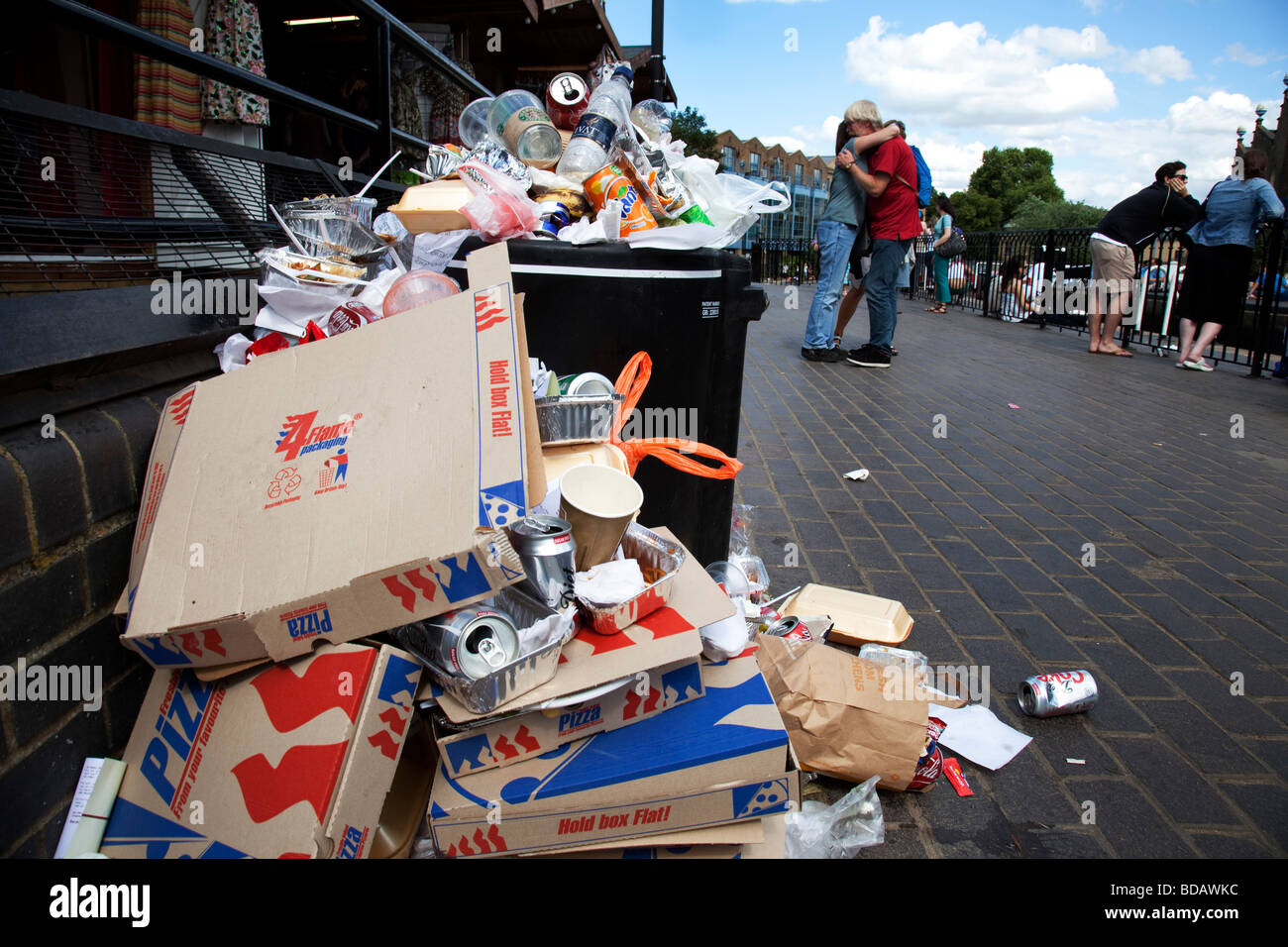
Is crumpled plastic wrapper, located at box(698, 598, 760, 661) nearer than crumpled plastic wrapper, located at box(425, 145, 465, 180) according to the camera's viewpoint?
Yes

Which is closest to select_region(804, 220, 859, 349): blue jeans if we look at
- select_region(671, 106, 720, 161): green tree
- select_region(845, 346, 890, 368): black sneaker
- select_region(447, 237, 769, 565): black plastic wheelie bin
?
select_region(845, 346, 890, 368): black sneaker

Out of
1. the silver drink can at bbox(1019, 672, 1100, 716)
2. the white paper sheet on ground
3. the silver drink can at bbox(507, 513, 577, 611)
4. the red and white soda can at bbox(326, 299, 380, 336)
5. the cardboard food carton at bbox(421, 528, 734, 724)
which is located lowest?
the white paper sheet on ground

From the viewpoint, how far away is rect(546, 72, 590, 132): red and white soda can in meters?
3.22

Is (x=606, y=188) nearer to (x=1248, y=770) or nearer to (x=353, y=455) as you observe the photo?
(x=353, y=455)

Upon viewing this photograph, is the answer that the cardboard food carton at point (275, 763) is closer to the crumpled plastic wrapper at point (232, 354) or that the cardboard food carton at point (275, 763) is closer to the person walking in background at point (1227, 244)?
the crumpled plastic wrapper at point (232, 354)

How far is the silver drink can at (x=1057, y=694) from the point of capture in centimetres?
237

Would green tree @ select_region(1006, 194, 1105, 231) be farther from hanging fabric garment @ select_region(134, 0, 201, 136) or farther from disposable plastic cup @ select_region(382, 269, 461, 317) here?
disposable plastic cup @ select_region(382, 269, 461, 317)

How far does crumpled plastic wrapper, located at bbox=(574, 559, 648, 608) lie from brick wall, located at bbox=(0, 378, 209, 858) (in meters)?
0.94

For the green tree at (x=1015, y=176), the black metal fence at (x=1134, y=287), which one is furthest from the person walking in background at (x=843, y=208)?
the green tree at (x=1015, y=176)

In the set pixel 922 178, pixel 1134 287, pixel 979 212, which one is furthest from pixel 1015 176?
pixel 922 178

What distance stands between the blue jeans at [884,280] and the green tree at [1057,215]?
30.2 meters

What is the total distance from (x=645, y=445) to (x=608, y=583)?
54 cm

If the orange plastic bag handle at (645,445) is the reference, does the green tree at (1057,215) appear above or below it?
above

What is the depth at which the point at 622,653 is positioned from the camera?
1.54 metres
